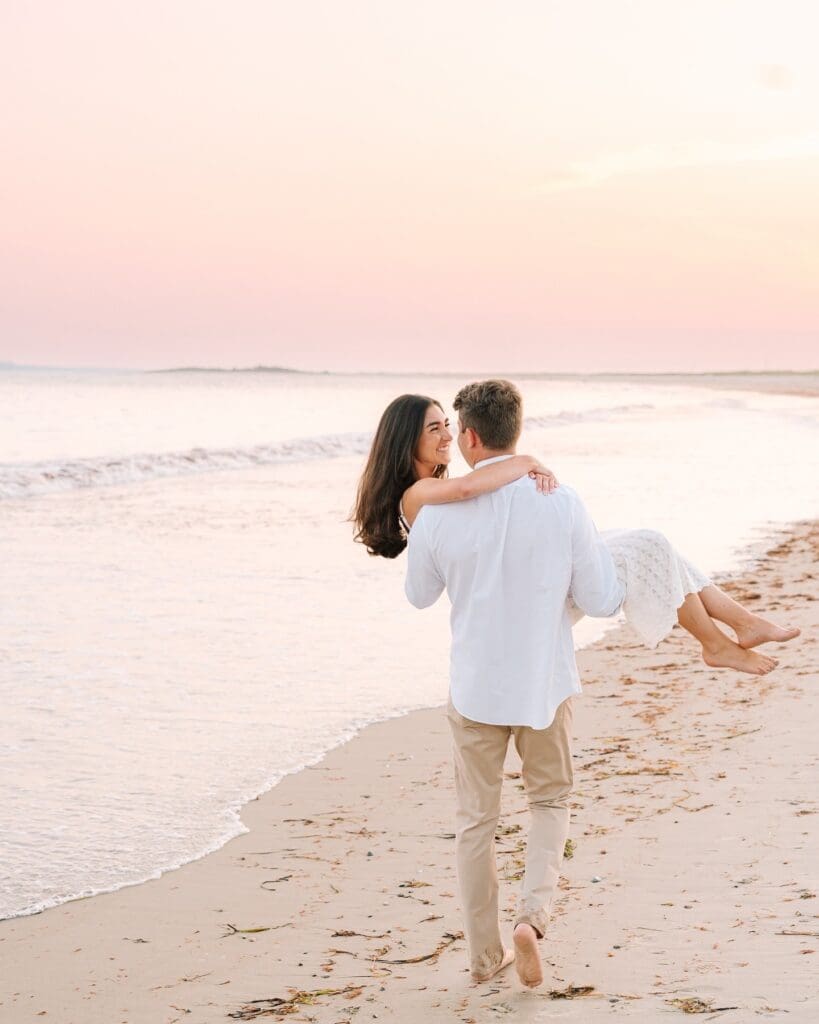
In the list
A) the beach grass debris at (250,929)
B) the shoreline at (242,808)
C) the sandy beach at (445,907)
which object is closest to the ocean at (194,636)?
the shoreline at (242,808)

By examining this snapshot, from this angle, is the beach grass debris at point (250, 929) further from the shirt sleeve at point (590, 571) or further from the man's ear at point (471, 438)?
the man's ear at point (471, 438)

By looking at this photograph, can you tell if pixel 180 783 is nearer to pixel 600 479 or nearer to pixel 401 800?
pixel 401 800

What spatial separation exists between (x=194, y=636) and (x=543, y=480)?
5.88 metres

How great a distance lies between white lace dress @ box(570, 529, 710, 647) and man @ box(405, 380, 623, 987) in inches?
5.5

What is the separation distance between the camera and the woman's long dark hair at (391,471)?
3.89 meters

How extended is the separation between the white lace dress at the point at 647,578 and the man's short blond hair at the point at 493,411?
0.59 m

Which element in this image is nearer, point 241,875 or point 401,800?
point 241,875

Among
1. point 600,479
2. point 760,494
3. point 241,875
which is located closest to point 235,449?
point 600,479

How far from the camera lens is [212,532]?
1512 centimetres

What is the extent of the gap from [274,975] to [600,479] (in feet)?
59.5

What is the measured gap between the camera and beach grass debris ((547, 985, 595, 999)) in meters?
3.55

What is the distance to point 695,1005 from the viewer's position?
10.9 feet

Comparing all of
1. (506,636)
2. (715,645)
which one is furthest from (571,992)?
(715,645)

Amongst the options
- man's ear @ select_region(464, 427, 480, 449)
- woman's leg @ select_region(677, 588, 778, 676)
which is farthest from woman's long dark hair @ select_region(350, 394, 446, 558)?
woman's leg @ select_region(677, 588, 778, 676)
